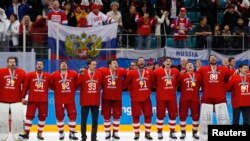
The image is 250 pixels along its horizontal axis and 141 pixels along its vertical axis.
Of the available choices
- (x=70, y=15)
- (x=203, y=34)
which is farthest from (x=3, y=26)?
(x=203, y=34)

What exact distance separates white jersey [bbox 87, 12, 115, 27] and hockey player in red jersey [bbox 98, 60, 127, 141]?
5.35m

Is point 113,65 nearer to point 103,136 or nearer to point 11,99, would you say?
point 103,136

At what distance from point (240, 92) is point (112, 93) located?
2.93 metres

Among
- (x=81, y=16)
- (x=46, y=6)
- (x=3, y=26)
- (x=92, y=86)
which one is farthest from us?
(x=46, y=6)

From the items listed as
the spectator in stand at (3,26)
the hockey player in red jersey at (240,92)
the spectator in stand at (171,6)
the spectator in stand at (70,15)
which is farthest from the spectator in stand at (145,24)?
the hockey player in red jersey at (240,92)

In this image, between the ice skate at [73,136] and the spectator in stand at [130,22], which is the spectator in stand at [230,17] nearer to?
the spectator in stand at [130,22]

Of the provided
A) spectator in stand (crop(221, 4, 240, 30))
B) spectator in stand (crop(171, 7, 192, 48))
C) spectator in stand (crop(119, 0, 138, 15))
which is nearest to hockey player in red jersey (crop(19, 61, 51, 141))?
Answer: spectator in stand (crop(171, 7, 192, 48))

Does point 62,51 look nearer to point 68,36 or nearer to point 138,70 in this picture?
point 68,36

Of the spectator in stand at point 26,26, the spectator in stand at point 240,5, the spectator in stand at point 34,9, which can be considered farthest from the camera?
the spectator in stand at point 240,5

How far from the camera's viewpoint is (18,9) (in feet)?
89.1

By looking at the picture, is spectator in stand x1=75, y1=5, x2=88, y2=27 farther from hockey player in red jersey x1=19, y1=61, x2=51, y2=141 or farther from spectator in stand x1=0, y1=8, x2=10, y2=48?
hockey player in red jersey x1=19, y1=61, x2=51, y2=141

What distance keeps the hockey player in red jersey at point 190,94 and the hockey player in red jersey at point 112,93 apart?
1.41 meters

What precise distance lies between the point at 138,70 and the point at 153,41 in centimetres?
451

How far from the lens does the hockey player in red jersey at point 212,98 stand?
20594 millimetres
